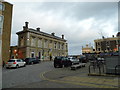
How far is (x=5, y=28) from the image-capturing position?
29.7 metres

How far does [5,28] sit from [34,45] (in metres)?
14.5

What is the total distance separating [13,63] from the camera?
21.3 m

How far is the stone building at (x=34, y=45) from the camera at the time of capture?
4081 centimetres

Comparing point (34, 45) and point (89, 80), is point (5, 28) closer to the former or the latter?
point (34, 45)

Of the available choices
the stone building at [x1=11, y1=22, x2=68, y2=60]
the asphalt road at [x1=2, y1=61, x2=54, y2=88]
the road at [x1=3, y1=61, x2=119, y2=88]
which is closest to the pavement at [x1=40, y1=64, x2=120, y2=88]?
the road at [x1=3, y1=61, x2=119, y2=88]

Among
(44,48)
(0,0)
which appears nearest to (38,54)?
(44,48)

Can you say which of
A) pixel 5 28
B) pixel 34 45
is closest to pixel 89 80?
pixel 5 28

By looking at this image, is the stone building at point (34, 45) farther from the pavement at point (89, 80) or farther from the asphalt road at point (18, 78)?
the pavement at point (89, 80)

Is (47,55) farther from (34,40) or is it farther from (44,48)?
(34,40)

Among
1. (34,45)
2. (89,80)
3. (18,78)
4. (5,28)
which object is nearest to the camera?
(89,80)

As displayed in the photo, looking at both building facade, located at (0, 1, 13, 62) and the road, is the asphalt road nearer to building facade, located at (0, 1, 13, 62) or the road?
the road

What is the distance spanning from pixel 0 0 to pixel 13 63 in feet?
54.3

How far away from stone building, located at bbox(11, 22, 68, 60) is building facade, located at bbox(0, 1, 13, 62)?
987 centimetres

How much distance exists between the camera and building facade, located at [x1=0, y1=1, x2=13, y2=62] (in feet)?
93.0
